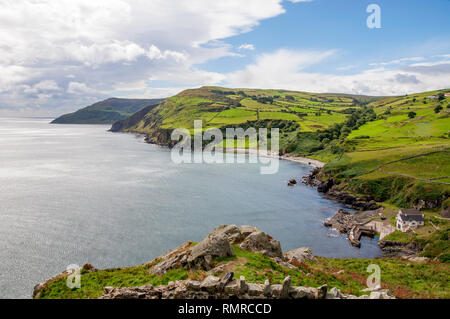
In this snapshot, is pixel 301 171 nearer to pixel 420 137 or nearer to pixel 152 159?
pixel 420 137

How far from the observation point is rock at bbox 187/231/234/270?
22.1 metres

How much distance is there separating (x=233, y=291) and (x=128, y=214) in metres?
54.8

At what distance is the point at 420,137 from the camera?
384 feet

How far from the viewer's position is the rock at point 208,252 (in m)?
22.1

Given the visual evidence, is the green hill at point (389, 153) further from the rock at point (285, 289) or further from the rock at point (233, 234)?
the rock at point (285, 289)

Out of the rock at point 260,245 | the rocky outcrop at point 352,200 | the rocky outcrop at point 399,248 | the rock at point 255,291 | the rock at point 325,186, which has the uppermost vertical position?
the rock at point 255,291

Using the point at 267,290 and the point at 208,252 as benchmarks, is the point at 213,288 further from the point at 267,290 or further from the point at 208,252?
the point at 208,252

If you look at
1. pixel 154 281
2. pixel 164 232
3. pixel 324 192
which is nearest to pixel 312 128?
pixel 324 192

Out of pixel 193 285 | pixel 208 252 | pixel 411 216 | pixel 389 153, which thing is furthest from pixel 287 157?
pixel 193 285

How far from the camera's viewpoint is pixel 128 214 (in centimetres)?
6531
